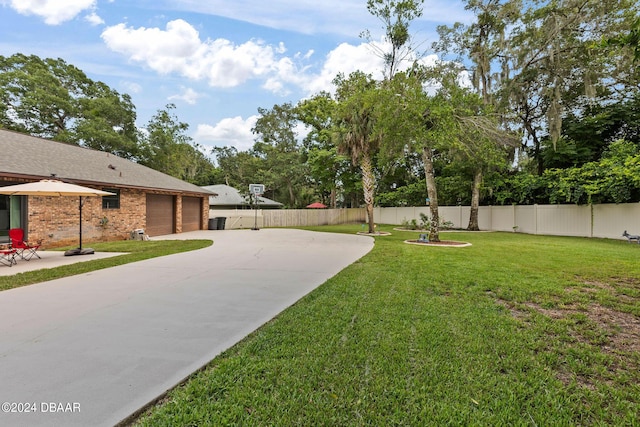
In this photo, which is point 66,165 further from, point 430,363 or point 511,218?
point 511,218

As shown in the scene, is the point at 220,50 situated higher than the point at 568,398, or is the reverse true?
the point at 220,50

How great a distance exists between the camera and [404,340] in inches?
119

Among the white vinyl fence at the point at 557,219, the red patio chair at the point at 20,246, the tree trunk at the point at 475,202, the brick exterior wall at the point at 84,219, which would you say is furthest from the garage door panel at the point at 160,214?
the white vinyl fence at the point at 557,219

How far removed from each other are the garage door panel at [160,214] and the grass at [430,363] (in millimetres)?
12882

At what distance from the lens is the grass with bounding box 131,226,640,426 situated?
1.97 metres

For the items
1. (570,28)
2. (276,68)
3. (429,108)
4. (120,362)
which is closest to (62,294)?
(120,362)

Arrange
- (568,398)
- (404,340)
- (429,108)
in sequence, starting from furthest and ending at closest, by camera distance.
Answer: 1. (429,108)
2. (404,340)
3. (568,398)

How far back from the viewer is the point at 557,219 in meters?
15.0

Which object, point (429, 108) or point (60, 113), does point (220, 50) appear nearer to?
point (429, 108)

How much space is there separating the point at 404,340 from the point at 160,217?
15444mm

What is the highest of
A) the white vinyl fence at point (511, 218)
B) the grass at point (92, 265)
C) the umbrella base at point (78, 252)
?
the white vinyl fence at point (511, 218)

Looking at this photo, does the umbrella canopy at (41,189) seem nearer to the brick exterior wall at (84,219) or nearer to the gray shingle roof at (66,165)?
the gray shingle roof at (66,165)

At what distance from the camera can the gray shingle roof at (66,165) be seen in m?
9.91

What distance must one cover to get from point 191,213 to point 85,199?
691 centimetres
